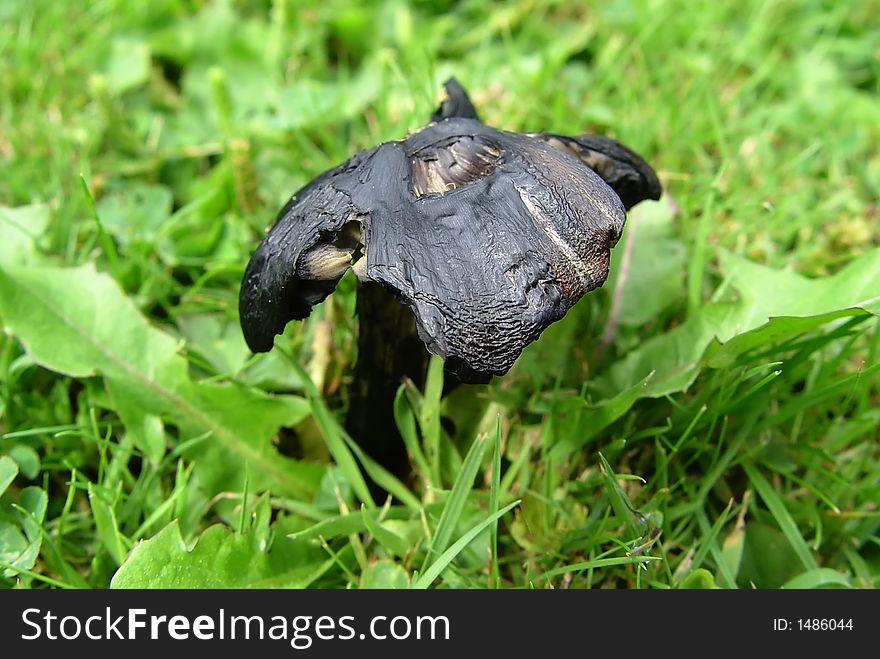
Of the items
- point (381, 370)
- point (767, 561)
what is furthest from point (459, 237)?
point (767, 561)

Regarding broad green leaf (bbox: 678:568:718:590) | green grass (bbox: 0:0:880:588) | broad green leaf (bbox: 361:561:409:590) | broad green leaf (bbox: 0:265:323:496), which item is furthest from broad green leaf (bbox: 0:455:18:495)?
broad green leaf (bbox: 678:568:718:590)

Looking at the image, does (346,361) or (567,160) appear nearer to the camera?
(567,160)

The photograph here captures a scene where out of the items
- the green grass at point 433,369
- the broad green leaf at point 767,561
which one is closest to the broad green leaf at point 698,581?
the green grass at point 433,369

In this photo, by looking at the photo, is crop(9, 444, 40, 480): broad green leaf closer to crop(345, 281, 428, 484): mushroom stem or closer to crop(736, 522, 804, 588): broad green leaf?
crop(345, 281, 428, 484): mushroom stem

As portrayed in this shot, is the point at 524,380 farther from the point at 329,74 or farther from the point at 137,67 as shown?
the point at 137,67

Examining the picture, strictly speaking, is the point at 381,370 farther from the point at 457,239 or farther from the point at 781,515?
the point at 781,515
